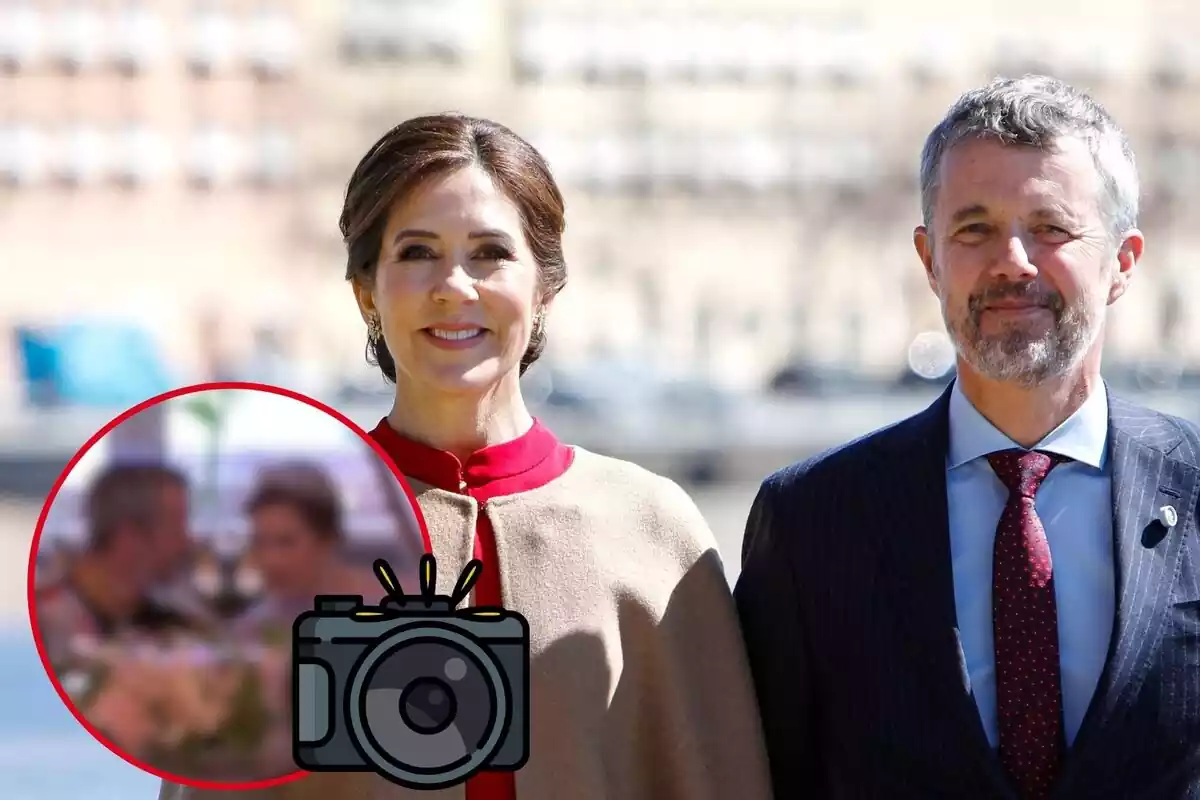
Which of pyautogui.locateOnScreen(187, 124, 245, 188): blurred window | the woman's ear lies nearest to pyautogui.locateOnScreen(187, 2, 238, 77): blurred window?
pyautogui.locateOnScreen(187, 124, 245, 188): blurred window

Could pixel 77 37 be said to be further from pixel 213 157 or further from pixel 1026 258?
pixel 1026 258

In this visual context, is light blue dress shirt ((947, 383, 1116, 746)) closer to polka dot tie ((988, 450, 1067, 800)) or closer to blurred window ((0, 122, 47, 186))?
polka dot tie ((988, 450, 1067, 800))

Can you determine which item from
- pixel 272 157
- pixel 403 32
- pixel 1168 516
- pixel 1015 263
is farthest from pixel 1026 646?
pixel 403 32

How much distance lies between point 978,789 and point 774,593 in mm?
456

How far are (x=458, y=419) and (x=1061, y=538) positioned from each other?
3.00ft

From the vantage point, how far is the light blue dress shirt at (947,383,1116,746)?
107 inches

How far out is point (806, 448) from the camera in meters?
21.1

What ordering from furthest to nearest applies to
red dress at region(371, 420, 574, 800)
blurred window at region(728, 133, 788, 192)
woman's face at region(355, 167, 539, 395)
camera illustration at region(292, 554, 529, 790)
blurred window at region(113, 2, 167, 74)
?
1. blurred window at region(728, 133, 788, 192)
2. blurred window at region(113, 2, 167, 74)
3. red dress at region(371, 420, 574, 800)
4. woman's face at region(355, 167, 539, 395)
5. camera illustration at region(292, 554, 529, 790)

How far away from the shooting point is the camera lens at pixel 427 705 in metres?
2.08

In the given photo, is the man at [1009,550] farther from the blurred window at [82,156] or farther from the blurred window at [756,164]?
the blurred window at [756,164]

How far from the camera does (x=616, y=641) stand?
2797 mm

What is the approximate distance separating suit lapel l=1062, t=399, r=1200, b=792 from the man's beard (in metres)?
0.18

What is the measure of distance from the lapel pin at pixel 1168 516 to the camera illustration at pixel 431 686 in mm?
1153

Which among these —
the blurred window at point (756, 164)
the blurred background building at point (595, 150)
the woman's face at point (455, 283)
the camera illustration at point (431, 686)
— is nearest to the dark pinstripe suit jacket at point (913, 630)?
the woman's face at point (455, 283)
